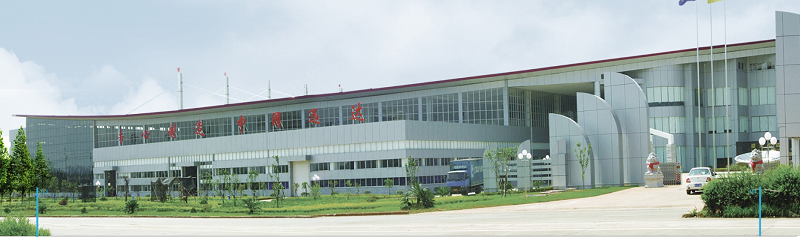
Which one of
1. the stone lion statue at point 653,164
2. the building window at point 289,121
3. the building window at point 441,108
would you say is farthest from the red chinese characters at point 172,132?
the stone lion statue at point 653,164

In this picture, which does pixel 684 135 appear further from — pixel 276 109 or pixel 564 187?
pixel 276 109

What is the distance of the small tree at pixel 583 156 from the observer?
5347 centimetres

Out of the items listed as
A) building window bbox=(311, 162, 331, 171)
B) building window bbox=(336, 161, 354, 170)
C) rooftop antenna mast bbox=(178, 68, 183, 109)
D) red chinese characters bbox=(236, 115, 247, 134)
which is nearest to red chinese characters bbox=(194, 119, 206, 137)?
red chinese characters bbox=(236, 115, 247, 134)

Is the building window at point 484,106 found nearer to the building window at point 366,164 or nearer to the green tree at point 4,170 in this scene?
the building window at point 366,164

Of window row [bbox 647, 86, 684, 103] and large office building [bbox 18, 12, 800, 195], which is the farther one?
window row [bbox 647, 86, 684, 103]

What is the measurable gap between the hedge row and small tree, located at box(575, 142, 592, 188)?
97.5ft

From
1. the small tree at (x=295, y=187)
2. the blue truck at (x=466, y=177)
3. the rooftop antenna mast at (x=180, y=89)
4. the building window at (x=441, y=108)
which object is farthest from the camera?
the rooftop antenna mast at (x=180, y=89)

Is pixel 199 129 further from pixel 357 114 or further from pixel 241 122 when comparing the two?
pixel 357 114

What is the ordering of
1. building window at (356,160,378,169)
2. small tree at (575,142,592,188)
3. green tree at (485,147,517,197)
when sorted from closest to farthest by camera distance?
green tree at (485,147,517,197)
small tree at (575,142,592,188)
building window at (356,160,378,169)

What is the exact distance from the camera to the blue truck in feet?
175

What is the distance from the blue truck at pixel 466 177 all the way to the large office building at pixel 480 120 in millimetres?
1165

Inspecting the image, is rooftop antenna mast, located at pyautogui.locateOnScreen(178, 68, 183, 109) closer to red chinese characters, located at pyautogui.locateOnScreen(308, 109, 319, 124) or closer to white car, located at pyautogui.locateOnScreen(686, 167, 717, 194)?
red chinese characters, located at pyautogui.locateOnScreen(308, 109, 319, 124)

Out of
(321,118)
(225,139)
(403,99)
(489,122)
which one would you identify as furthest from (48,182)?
(489,122)

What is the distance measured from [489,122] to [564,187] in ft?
60.2
